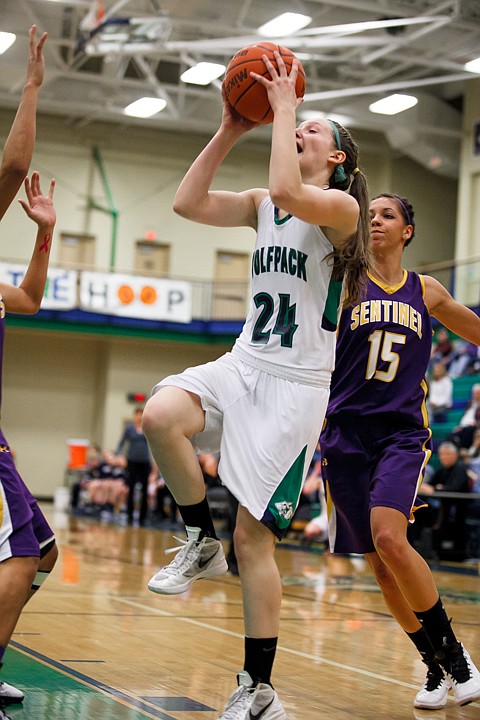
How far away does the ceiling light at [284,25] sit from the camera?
18422mm

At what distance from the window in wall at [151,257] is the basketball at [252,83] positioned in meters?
23.6

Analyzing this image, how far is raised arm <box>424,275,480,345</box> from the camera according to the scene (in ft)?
15.0

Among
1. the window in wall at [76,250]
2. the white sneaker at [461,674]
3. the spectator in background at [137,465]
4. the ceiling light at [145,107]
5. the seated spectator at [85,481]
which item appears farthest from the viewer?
the window in wall at [76,250]

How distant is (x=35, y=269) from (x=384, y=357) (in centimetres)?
149

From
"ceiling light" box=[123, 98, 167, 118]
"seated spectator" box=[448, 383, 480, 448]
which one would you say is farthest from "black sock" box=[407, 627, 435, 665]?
"ceiling light" box=[123, 98, 167, 118]

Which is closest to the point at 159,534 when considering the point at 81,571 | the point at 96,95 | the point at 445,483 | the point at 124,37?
the point at 445,483

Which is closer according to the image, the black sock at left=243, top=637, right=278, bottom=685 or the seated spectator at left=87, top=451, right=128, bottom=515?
the black sock at left=243, top=637, right=278, bottom=685

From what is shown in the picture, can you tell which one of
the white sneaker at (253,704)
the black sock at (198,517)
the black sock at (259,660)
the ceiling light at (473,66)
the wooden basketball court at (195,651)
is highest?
the ceiling light at (473,66)

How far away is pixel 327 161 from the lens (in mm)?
3779

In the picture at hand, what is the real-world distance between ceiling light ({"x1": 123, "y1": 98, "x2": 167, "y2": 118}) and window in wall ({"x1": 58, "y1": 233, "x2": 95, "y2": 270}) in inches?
151

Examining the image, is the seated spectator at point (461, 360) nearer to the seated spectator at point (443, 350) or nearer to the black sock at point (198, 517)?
the seated spectator at point (443, 350)

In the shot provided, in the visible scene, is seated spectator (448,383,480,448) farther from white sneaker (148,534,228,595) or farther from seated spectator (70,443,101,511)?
white sneaker (148,534,228,595)

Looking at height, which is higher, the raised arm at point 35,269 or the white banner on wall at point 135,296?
the white banner on wall at point 135,296

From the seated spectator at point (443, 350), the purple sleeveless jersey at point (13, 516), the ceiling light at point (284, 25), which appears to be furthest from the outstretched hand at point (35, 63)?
the ceiling light at point (284, 25)
